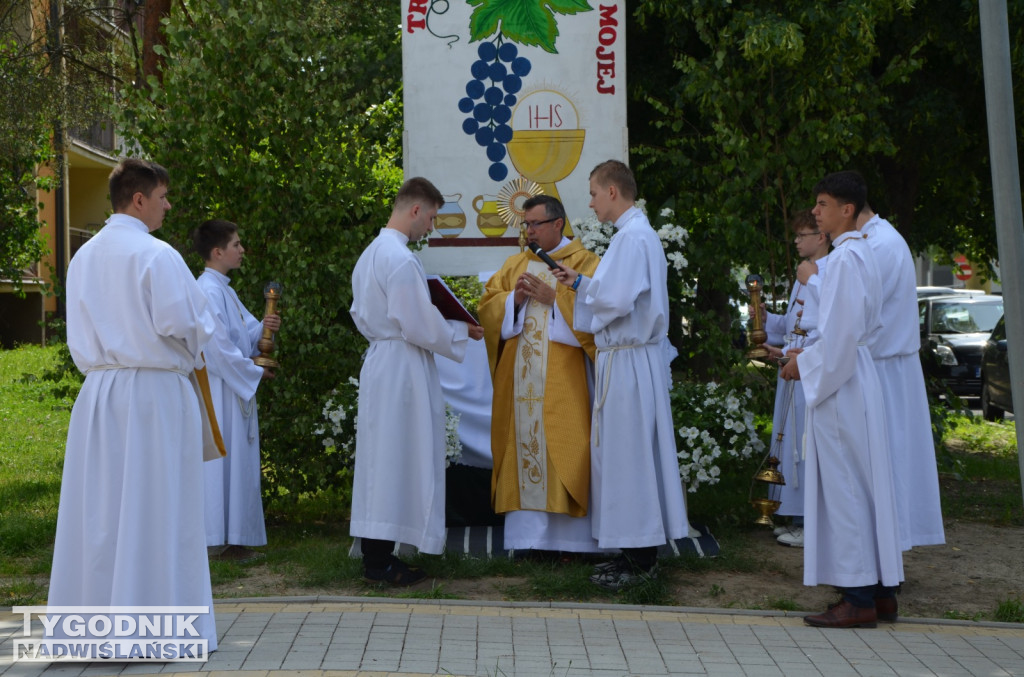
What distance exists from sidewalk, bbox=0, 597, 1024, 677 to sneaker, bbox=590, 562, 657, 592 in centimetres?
36

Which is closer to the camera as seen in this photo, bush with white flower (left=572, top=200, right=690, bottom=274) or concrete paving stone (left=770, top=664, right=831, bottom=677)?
concrete paving stone (left=770, top=664, right=831, bottom=677)

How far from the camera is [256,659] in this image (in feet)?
17.3

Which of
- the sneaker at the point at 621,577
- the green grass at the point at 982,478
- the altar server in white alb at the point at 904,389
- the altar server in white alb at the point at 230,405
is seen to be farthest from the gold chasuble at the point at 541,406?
the green grass at the point at 982,478

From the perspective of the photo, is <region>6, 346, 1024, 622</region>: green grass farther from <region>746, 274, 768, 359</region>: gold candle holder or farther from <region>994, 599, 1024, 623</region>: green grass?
<region>746, 274, 768, 359</region>: gold candle holder

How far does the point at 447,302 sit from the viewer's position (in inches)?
283

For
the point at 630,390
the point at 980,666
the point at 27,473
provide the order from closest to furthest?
the point at 980,666
the point at 630,390
the point at 27,473

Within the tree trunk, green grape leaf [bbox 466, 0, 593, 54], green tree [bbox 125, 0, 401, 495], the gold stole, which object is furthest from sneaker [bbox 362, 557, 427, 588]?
the tree trunk

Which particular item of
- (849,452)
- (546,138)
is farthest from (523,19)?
(849,452)

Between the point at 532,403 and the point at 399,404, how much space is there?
1008mm

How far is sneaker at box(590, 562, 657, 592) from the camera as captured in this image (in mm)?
6828

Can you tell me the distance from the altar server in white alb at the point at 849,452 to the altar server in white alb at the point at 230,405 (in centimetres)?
341

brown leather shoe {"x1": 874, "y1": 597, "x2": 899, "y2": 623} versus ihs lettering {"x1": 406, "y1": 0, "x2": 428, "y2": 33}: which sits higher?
ihs lettering {"x1": 406, "y1": 0, "x2": 428, "y2": 33}

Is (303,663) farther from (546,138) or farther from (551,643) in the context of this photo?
(546,138)

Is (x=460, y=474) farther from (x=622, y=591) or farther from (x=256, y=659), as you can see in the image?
(x=256, y=659)
